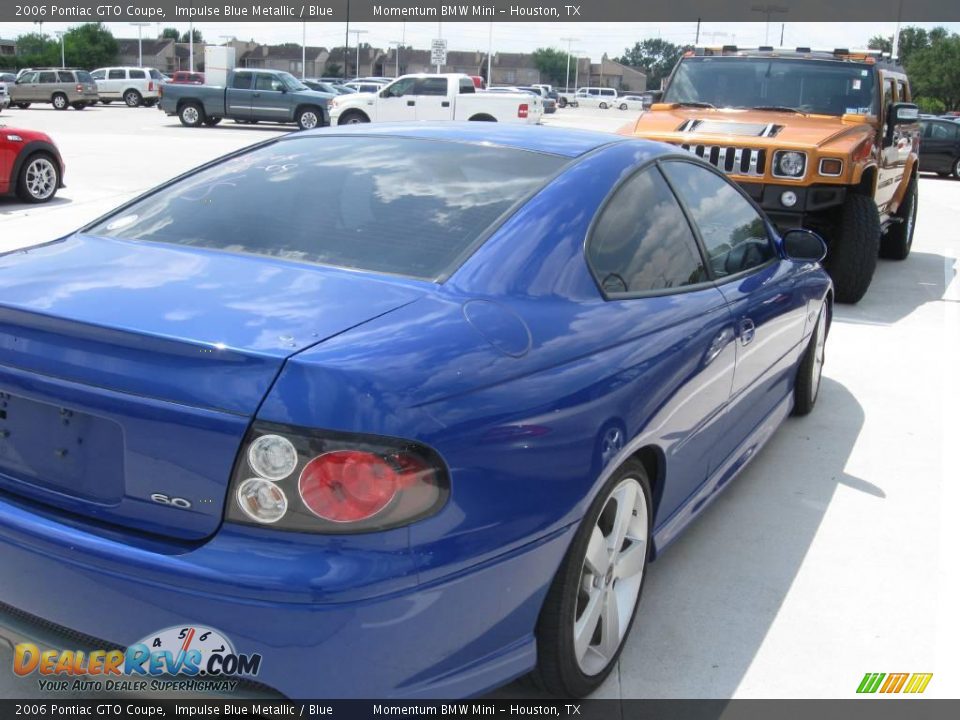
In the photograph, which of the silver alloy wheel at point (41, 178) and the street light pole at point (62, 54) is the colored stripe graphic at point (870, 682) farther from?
the street light pole at point (62, 54)

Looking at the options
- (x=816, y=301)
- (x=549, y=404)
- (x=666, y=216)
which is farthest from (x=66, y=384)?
(x=816, y=301)

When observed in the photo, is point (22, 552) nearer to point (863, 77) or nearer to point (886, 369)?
point (886, 369)

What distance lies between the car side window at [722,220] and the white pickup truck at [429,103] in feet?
72.8

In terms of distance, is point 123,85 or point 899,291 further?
point 123,85

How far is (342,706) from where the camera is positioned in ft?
6.57

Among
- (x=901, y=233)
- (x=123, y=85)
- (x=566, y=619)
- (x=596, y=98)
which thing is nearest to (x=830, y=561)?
(x=566, y=619)

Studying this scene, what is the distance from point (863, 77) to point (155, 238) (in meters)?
7.48

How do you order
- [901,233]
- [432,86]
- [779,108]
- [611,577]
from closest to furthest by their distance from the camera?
[611,577], [779,108], [901,233], [432,86]

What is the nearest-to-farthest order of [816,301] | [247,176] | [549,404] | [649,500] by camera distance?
[549,404]
[649,500]
[247,176]
[816,301]

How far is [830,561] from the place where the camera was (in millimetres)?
3637

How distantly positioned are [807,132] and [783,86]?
96 cm

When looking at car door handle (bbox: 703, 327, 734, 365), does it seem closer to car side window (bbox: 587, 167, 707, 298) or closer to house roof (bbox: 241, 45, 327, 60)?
car side window (bbox: 587, 167, 707, 298)

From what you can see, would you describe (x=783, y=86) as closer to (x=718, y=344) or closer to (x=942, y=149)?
(x=718, y=344)

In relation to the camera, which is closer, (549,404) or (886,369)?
(549,404)
